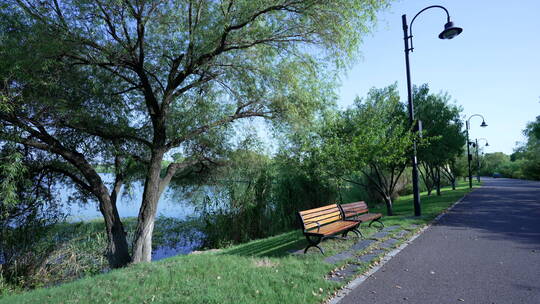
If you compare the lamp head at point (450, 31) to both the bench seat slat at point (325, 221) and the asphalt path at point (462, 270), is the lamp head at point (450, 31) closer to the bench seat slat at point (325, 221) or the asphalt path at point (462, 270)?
the asphalt path at point (462, 270)

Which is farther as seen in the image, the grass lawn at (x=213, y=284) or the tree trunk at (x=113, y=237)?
the tree trunk at (x=113, y=237)

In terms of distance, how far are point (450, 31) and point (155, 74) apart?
32.4 feet

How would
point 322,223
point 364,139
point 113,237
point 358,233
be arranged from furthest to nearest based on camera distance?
point 364,139
point 113,237
point 358,233
point 322,223

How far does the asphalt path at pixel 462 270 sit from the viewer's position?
3.64 m

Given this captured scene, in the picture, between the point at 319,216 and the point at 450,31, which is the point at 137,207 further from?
the point at 450,31

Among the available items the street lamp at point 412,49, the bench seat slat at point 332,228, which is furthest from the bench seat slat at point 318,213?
the street lamp at point 412,49

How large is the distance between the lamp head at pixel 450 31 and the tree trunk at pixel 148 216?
9.91m

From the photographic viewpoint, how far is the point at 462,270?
15.0ft

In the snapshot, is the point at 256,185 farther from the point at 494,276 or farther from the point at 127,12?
the point at 494,276

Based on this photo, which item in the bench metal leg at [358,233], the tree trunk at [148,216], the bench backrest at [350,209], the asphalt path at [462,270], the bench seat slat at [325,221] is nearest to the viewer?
the asphalt path at [462,270]

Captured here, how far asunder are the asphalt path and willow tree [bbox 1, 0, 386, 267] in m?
5.15

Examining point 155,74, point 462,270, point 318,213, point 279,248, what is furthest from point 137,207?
point 462,270

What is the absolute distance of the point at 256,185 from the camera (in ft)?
35.4

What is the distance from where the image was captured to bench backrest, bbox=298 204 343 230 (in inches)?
233
